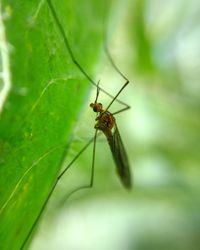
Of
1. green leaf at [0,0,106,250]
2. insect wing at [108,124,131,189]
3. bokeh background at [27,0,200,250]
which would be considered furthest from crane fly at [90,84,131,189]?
green leaf at [0,0,106,250]

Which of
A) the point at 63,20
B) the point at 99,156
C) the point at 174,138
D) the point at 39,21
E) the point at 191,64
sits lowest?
the point at 39,21

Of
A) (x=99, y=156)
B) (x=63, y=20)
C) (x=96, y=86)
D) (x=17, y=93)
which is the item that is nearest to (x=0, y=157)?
(x=17, y=93)

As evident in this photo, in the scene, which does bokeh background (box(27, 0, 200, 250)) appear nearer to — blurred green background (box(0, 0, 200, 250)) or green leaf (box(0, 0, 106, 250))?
blurred green background (box(0, 0, 200, 250))

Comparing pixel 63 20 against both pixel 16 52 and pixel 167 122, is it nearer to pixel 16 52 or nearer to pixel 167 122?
pixel 16 52

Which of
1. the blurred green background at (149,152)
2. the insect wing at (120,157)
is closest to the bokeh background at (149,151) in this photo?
the blurred green background at (149,152)

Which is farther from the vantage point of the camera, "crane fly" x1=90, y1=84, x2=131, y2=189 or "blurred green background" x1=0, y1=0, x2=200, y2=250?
"blurred green background" x1=0, y1=0, x2=200, y2=250

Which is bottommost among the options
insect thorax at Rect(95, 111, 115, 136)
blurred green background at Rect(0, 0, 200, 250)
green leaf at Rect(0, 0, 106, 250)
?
green leaf at Rect(0, 0, 106, 250)

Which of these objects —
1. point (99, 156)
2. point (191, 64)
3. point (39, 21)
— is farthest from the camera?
point (191, 64)
